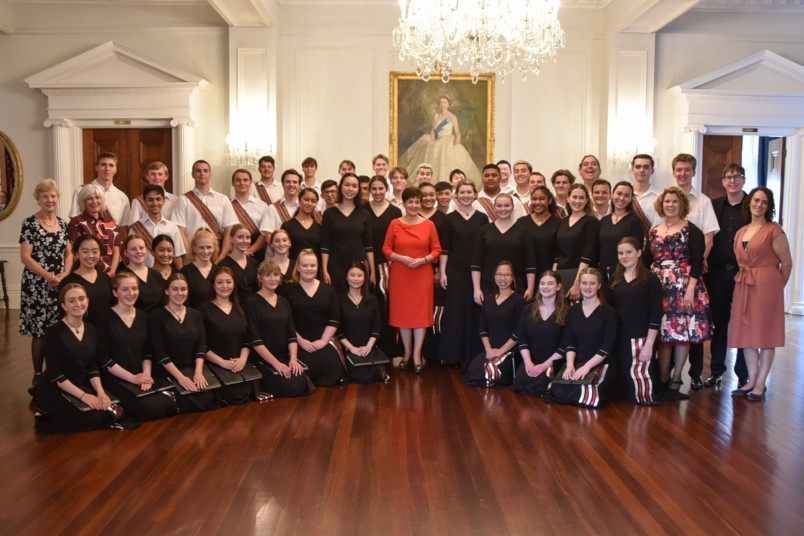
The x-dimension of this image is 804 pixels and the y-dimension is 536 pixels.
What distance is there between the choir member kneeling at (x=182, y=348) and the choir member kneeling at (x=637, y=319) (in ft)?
8.96

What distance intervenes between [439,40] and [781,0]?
5.44 m

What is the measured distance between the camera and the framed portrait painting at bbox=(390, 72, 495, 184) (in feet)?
29.7

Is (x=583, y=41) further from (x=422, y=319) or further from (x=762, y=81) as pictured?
(x=422, y=319)

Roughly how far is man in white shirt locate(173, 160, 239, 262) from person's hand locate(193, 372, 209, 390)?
1428mm

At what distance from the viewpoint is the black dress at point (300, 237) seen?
5754 millimetres

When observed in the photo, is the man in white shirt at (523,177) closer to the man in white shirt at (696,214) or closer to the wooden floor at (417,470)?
the man in white shirt at (696,214)

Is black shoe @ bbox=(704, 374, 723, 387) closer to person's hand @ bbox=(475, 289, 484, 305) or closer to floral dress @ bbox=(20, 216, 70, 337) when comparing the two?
person's hand @ bbox=(475, 289, 484, 305)

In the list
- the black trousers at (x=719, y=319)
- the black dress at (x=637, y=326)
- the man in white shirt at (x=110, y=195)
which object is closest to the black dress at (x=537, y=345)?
the black dress at (x=637, y=326)

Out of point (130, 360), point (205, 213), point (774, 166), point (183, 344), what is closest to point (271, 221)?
point (205, 213)

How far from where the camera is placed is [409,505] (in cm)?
313

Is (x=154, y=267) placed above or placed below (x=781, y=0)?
below

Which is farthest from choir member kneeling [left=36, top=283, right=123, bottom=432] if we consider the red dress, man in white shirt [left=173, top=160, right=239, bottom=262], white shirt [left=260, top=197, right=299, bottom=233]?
the red dress

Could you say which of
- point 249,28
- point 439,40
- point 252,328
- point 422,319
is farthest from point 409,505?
point 249,28

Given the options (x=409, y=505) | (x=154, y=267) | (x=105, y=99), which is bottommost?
(x=409, y=505)
